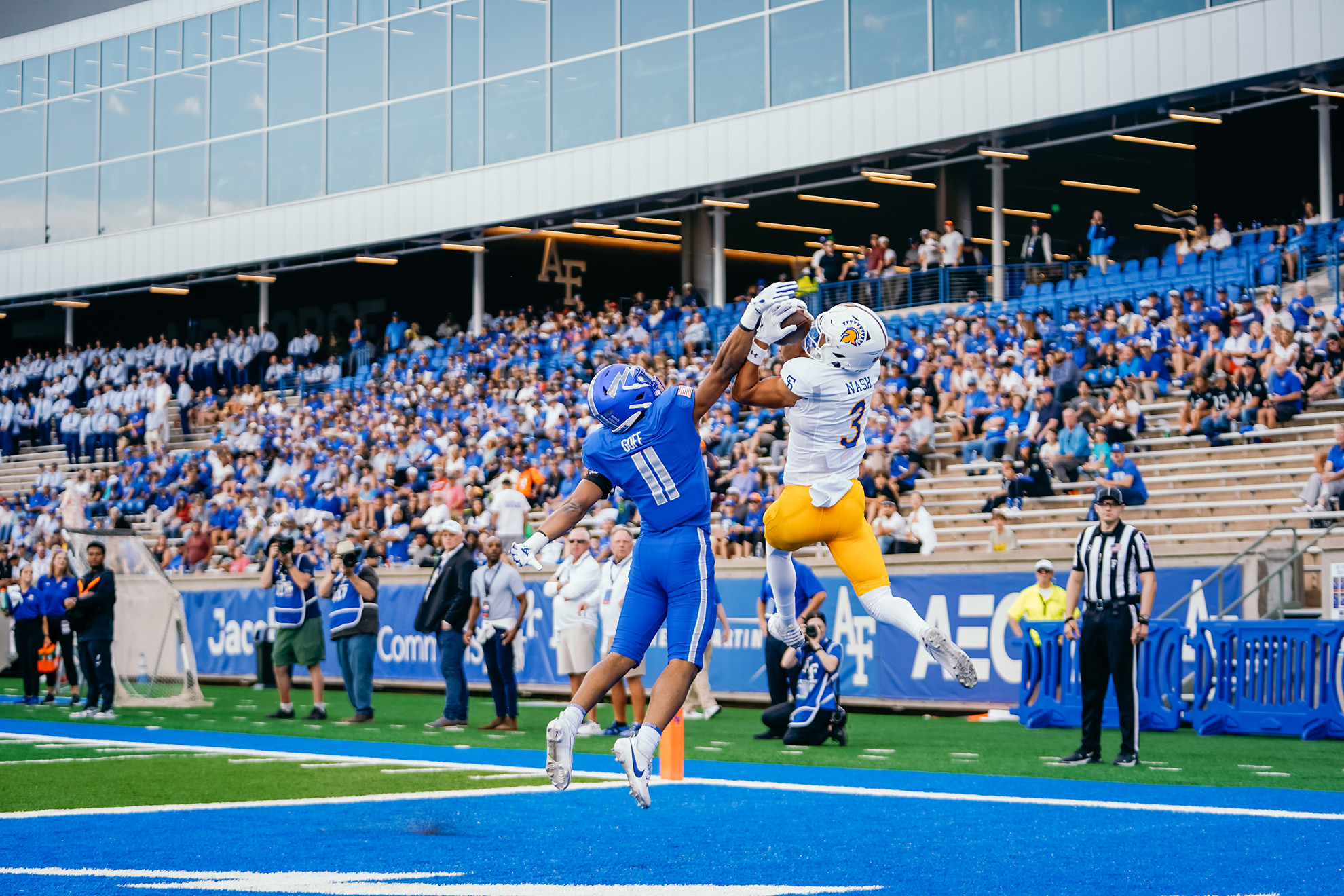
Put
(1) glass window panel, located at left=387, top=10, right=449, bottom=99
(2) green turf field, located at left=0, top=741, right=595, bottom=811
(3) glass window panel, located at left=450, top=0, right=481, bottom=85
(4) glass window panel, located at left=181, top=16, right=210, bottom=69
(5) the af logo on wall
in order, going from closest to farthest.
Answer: (2) green turf field, located at left=0, top=741, right=595, bottom=811 < (3) glass window panel, located at left=450, top=0, right=481, bottom=85 < (1) glass window panel, located at left=387, top=10, right=449, bottom=99 < (5) the af logo on wall < (4) glass window panel, located at left=181, top=16, right=210, bottom=69

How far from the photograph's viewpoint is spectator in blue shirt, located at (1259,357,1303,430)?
64.0 feet

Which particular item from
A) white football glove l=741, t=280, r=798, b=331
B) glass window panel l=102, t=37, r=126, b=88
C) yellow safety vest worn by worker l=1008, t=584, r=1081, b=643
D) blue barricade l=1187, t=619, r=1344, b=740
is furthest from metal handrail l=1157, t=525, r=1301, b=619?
glass window panel l=102, t=37, r=126, b=88

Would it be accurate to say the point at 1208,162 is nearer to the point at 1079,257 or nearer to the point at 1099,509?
the point at 1079,257

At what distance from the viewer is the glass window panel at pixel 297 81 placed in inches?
1567

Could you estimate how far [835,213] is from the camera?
37281 millimetres

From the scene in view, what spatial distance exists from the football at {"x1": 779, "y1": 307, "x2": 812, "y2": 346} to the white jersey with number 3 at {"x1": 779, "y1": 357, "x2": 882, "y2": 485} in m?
0.14

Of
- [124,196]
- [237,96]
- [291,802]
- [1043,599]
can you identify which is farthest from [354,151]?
[291,802]

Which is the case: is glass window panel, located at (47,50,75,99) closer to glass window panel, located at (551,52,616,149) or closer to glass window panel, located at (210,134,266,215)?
glass window panel, located at (210,134,266,215)

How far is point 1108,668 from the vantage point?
12.3 metres

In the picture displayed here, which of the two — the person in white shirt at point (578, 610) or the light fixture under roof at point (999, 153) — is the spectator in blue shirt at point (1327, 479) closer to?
the person in white shirt at point (578, 610)

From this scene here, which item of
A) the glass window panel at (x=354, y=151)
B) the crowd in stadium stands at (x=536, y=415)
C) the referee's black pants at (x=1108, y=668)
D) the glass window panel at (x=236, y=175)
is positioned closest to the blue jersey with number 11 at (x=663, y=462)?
the referee's black pants at (x=1108, y=668)

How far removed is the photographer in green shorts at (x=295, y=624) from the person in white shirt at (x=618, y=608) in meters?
3.52

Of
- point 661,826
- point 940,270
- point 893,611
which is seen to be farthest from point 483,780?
point 940,270

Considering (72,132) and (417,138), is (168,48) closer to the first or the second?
(72,132)
